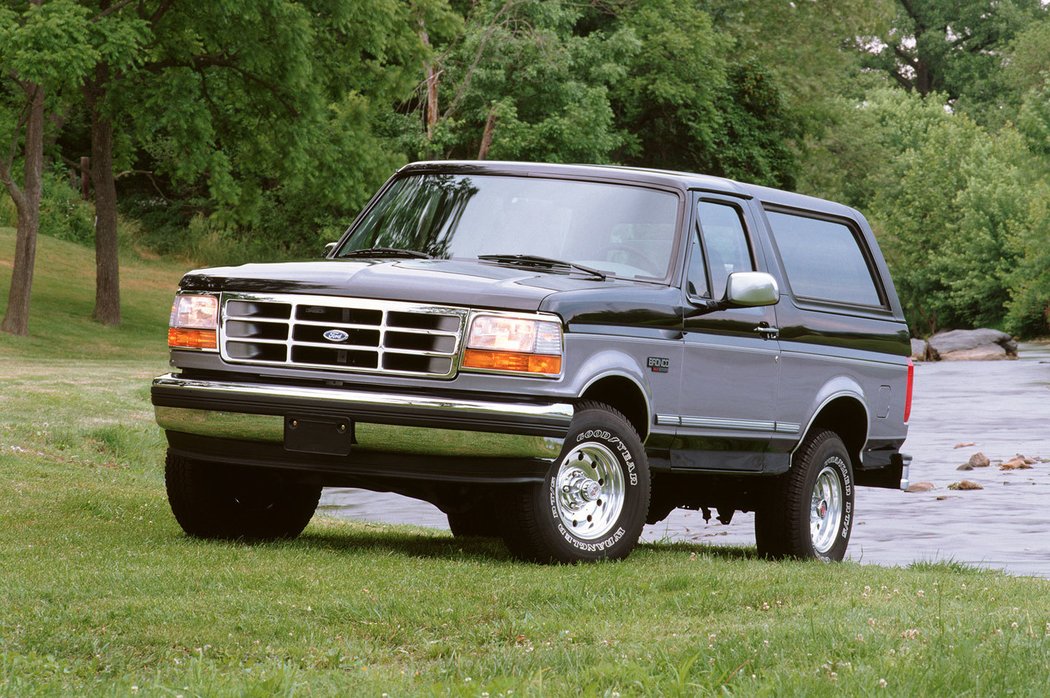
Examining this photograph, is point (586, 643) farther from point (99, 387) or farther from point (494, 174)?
point (99, 387)

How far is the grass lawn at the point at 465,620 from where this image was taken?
16.5 ft

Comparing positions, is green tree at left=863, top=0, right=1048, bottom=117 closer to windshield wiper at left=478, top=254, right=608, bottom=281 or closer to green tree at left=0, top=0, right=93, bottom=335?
green tree at left=0, top=0, right=93, bottom=335

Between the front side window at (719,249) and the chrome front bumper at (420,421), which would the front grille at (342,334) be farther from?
the front side window at (719,249)

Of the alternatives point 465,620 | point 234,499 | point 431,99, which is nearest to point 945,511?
point 234,499

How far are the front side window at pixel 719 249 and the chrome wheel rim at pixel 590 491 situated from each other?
122 cm

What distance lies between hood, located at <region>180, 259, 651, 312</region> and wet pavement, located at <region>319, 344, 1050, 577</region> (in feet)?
13.3

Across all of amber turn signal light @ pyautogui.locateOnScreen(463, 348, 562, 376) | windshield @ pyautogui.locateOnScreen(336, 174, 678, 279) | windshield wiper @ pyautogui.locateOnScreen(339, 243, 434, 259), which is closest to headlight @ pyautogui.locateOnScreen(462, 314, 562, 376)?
amber turn signal light @ pyautogui.locateOnScreen(463, 348, 562, 376)

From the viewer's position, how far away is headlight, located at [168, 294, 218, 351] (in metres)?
8.24

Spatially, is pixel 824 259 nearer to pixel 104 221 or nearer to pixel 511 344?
Result: pixel 511 344

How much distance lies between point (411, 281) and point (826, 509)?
3528mm

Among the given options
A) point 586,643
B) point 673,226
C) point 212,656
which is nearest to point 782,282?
point 673,226

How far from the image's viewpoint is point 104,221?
3706 centimetres

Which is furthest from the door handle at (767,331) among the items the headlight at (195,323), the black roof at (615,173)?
the headlight at (195,323)

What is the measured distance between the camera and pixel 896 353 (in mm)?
10570
